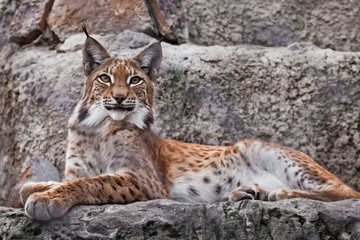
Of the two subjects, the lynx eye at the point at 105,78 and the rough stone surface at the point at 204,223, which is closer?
the rough stone surface at the point at 204,223

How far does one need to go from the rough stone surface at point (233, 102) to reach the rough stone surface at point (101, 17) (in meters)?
0.32

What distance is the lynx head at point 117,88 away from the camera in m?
4.84

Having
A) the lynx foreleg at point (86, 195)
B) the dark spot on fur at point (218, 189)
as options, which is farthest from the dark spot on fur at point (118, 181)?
the dark spot on fur at point (218, 189)

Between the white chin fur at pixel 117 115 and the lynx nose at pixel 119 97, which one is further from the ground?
the lynx nose at pixel 119 97

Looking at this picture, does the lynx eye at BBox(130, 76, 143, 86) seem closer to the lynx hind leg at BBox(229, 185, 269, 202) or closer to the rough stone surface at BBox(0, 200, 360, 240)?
the lynx hind leg at BBox(229, 185, 269, 202)

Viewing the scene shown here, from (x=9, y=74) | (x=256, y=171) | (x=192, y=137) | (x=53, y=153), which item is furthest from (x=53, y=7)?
(x=256, y=171)

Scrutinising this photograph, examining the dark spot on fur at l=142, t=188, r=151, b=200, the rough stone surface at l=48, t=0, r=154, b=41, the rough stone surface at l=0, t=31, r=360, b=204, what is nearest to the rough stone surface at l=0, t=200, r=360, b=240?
the dark spot on fur at l=142, t=188, r=151, b=200

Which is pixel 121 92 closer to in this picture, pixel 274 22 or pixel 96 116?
pixel 96 116

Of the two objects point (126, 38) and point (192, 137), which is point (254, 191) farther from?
point (126, 38)

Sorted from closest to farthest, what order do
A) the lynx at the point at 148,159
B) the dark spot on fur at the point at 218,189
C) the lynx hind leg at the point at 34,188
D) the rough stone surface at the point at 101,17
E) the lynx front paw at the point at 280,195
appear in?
the lynx hind leg at the point at 34,188 → the lynx front paw at the point at 280,195 → the lynx at the point at 148,159 → the dark spot on fur at the point at 218,189 → the rough stone surface at the point at 101,17

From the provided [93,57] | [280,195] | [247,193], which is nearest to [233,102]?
[93,57]

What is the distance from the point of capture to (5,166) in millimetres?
6234

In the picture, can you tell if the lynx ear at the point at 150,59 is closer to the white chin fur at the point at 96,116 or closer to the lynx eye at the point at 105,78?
the lynx eye at the point at 105,78

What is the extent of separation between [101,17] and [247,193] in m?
2.71
